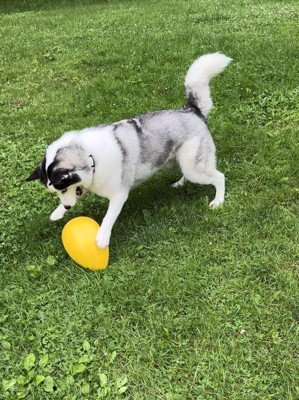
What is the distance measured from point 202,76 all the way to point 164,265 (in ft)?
6.05

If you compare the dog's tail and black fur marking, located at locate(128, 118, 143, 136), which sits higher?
the dog's tail

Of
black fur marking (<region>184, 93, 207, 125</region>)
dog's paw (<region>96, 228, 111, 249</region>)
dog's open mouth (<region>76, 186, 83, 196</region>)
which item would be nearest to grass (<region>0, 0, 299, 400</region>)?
Result: dog's paw (<region>96, 228, 111, 249</region>)

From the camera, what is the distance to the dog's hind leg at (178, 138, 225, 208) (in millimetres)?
4117

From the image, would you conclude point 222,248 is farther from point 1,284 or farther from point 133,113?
point 133,113

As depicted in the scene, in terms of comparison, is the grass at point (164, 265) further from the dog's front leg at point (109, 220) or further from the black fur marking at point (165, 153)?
the black fur marking at point (165, 153)

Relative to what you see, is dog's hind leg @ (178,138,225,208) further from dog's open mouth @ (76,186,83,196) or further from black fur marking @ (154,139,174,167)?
dog's open mouth @ (76,186,83,196)

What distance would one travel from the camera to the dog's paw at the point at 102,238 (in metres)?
3.60

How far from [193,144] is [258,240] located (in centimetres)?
106

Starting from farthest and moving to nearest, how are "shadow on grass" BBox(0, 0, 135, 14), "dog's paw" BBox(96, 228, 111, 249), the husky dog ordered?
"shadow on grass" BBox(0, 0, 135, 14), "dog's paw" BBox(96, 228, 111, 249), the husky dog

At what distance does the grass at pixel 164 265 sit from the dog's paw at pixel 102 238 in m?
0.24

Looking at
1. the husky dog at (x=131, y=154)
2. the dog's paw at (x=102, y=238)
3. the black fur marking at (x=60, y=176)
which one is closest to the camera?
the black fur marking at (x=60, y=176)

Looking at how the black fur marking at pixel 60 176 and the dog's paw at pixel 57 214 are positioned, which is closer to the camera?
the black fur marking at pixel 60 176

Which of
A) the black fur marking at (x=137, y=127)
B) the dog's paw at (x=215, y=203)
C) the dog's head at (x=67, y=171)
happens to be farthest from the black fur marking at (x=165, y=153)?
the dog's head at (x=67, y=171)

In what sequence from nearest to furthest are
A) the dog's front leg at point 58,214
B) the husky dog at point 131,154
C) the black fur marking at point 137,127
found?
the husky dog at point 131,154 < the black fur marking at point 137,127 < the dog's front leg at point 58,214
